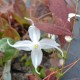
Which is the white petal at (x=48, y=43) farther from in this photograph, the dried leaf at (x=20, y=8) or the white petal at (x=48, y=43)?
the dried leaf at (x=20, y=8)

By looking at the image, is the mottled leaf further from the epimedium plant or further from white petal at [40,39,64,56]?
white petal at [40,39,64,56]

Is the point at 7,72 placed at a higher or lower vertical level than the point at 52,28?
lower

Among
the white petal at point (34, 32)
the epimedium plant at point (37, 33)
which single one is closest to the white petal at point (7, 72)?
the epimedium plant at point (37, 33)

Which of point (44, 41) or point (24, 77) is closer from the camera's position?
point (44, 41)

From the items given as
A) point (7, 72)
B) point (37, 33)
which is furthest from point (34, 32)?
point (7, 72)

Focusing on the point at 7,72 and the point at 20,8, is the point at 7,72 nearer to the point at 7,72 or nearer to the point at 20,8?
the point at 7,72

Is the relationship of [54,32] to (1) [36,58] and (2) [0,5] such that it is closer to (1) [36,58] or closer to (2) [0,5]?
(1) [36,58]

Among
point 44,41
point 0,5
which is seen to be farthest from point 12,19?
point 44,41

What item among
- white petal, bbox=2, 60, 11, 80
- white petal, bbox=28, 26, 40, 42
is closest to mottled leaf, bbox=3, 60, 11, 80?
white petal, bbox=2, 60, 11, 80
